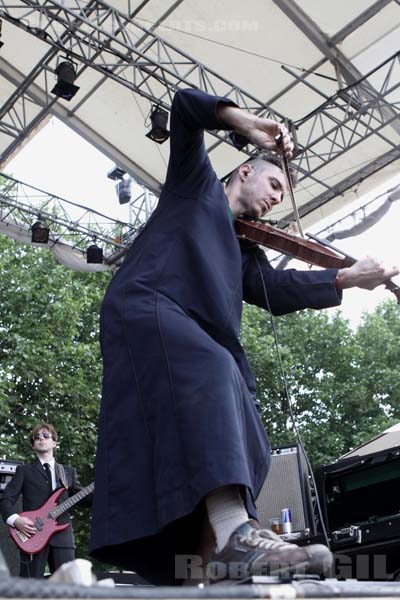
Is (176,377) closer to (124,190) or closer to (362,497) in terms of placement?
(362,497)

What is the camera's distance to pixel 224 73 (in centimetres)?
923

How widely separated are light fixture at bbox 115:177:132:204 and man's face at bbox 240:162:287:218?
10133 millimetres

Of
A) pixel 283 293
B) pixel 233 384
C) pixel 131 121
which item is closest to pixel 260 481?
pixel 233 384

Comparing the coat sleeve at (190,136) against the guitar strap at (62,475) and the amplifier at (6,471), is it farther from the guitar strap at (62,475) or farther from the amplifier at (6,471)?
the amplifier at (6,471)

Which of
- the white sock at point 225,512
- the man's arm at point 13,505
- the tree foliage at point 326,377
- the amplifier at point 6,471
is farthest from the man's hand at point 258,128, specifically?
the tree foliage at point 326,377

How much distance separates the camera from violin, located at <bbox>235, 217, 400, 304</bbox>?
2.40 m

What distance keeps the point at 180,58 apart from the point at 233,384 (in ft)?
25.8

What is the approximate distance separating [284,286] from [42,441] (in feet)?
16.9

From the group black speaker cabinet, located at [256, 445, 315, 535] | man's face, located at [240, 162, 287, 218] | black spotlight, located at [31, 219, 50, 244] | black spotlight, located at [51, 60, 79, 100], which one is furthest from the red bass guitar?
man's face, located at [240, 162, 287, 218]

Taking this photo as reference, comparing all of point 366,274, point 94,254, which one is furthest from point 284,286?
point 94,254

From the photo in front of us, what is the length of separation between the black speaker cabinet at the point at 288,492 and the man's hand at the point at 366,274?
310 cm

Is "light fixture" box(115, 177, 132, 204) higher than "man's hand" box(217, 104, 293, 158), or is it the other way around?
"light fixture" box(115, 177, 132, 204)

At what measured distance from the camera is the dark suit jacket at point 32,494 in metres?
6.86

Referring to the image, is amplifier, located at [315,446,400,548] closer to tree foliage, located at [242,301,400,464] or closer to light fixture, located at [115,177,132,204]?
light fixture, located at [115,177,132,204]
